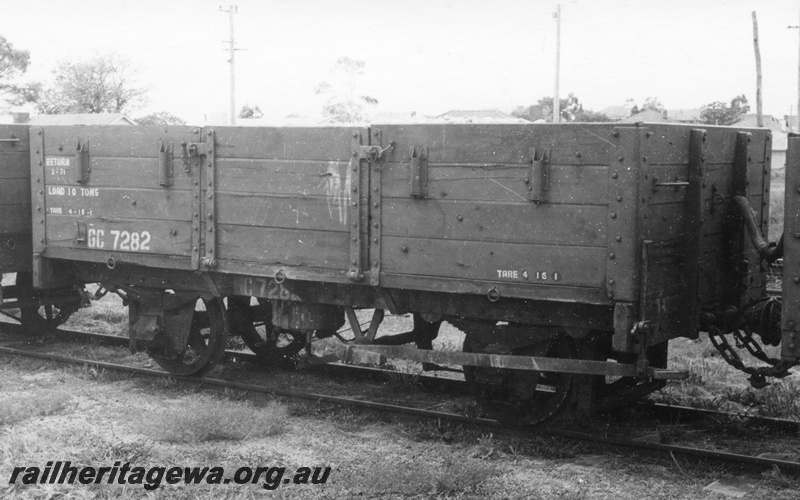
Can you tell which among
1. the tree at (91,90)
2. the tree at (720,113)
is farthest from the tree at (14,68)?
the tree at (720,113)

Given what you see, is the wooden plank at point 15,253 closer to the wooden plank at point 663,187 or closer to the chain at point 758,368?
the wooden plank at point 663,187

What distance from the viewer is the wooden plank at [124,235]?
7.86 meters

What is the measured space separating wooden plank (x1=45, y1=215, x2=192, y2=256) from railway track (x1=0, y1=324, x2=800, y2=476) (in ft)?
4.11

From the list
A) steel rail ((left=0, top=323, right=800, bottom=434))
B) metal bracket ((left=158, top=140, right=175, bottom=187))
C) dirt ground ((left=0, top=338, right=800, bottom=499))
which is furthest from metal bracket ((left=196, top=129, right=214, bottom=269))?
steel rail ((left=0, top=323, right=800, bottom=434))

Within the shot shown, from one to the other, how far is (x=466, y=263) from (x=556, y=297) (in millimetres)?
715

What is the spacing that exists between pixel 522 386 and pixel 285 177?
2467 mm

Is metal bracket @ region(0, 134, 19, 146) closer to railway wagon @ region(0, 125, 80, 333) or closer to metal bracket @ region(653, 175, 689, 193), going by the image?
railway wagon @ region(0, 125, 80, 333)

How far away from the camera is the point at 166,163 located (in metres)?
7.79

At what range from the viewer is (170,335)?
8508mm

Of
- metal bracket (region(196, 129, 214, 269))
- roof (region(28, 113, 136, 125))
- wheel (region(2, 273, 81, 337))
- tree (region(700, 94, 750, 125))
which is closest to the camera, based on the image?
metal bracket (region(196, 129, 214, 269))

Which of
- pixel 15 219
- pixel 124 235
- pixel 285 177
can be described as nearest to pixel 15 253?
pixel 15 219

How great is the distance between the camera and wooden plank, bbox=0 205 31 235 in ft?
30.5

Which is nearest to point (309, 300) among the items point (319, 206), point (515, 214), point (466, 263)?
point (319, 206)

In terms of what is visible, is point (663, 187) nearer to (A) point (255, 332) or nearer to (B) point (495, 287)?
(B) point (495, 287)
